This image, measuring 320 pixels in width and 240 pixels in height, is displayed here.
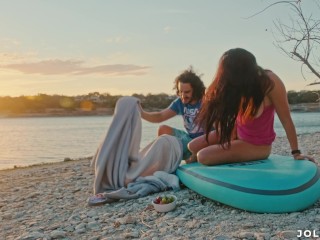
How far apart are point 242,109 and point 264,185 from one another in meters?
0.98

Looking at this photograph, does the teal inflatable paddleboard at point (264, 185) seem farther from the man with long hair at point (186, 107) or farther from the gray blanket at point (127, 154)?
the man with long hair at point (186, 107)

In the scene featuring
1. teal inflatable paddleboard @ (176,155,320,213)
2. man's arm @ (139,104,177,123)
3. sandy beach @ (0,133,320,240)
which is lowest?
sandy beach @ (0,133,320,240)

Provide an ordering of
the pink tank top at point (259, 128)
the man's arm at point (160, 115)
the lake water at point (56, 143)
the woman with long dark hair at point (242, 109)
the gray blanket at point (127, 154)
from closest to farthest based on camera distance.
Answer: the woman with long dark hair at point (242, 109)
the pink tank top at point (259, 128)
the gray blanket at point (127, 154)
the man's arm at point (160, 115)
the lake water at point (56, 143)

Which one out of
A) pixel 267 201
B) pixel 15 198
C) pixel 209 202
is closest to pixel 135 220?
pixel 209 202

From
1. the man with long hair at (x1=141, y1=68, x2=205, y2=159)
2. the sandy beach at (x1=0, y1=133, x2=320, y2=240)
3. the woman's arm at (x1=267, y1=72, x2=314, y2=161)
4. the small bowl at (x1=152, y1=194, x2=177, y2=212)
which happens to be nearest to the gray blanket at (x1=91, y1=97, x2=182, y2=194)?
the man with long hair at (x1=141, y1=68, x2=205, y2=159)

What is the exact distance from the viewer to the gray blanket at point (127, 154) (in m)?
6.29

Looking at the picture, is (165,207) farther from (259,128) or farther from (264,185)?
(259,128)

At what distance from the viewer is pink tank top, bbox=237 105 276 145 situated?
532 cm

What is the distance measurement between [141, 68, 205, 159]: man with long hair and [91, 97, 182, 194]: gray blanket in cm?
29

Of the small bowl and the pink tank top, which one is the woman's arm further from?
the small bowl

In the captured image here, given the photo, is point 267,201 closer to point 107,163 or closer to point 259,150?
point 259,150

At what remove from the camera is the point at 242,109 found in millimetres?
5258

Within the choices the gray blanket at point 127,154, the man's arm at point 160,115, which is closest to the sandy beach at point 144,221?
the gray blanket at point 127,154

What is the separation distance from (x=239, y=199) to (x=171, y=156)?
5.85 ft
